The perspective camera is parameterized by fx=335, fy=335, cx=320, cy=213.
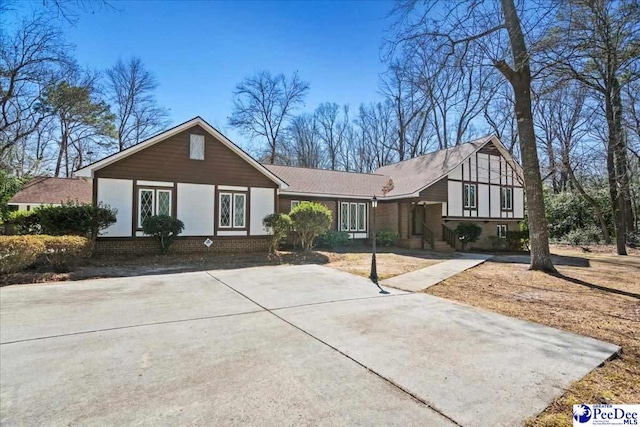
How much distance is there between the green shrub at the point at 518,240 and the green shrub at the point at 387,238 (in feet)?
24.9

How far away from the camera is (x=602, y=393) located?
319 centimetres

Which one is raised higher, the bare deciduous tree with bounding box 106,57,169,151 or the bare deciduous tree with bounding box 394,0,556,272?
the bare deciduous tree with bounding box 106,57,169,151

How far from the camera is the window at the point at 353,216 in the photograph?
19.4 metres

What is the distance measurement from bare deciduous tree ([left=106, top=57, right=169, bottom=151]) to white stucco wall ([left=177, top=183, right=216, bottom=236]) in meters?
22.1

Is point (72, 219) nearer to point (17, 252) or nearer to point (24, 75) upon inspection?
point (17, 252)

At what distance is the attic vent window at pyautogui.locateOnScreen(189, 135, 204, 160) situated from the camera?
14523 millimetres

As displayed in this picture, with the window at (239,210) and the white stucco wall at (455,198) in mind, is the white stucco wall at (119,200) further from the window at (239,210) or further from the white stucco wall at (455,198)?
the white stucco wall at (455,198)

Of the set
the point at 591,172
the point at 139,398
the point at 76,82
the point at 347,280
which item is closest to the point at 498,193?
the point at 591,172

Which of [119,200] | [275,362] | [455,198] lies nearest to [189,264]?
[119,200]

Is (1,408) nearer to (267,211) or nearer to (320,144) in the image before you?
(267,211)

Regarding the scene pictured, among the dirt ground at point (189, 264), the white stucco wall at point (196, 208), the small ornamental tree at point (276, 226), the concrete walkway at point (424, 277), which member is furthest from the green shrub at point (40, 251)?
the concrete walkway at point (424, 277)

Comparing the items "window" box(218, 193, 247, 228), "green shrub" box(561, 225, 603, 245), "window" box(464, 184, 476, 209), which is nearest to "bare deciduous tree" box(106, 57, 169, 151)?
"window" box(218, 193, 247, 228)

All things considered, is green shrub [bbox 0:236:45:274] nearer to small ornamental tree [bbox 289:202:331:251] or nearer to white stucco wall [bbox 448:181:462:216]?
small ornamental tree [bbox 289:202:331:251]

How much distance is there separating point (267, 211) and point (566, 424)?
1412 centimetres
